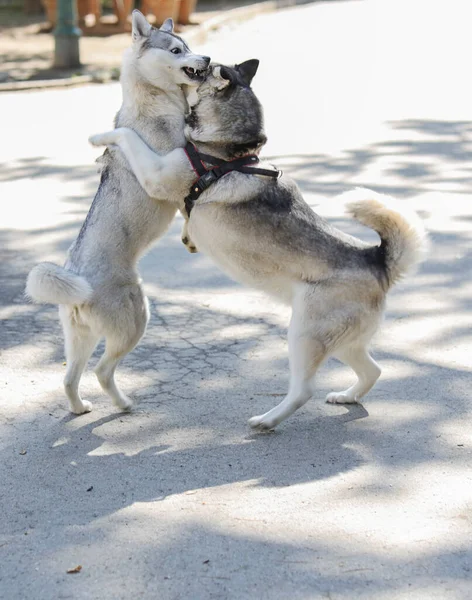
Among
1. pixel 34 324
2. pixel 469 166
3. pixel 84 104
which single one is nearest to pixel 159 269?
pixel 34 324

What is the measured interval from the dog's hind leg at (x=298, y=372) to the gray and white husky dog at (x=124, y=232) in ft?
2.30

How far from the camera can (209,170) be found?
4.45 meters

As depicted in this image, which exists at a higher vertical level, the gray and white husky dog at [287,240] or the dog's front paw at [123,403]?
the gray and white husky dog at [287,240]

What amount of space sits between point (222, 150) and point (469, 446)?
5.77ft

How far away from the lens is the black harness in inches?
175

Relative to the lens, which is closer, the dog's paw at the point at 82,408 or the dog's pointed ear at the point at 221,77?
the dog's pointed ear at the point at 221,77

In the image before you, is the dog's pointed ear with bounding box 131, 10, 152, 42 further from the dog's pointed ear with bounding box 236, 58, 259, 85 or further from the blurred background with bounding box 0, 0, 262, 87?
the blurred background with bounding box 0, 0, 262, 87

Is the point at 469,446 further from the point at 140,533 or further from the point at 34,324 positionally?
the point at 34,324

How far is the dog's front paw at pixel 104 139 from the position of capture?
4617mm

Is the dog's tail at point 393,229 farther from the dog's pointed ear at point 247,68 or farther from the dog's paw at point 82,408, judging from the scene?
the dog's paw at point 82,408

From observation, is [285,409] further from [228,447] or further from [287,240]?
[287,240]

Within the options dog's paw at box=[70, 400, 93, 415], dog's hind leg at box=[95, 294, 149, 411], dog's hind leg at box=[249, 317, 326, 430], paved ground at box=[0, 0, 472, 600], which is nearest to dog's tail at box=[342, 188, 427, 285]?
dog's hind leg at box=[249, 317, 326, 430]

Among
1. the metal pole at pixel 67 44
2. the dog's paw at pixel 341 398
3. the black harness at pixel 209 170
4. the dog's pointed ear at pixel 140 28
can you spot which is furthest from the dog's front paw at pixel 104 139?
the metal pole at pixel 67 44

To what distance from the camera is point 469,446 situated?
4246 mm
